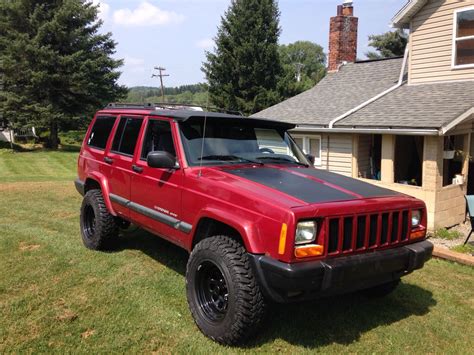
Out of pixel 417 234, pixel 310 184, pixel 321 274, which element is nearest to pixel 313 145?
pixel 417 234

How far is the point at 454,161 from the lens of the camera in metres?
11.0

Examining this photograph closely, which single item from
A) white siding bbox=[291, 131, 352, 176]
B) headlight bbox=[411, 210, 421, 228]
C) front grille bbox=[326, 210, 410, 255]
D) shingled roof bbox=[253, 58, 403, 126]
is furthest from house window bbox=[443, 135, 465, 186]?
front grille bbox=[326, 210, 410, 255]

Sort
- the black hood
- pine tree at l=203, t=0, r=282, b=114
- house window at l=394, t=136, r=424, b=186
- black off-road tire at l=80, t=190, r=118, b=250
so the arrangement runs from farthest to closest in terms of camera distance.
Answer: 1. pine tree at l=203, t=0, r=282, b=114
2. house window at l=394, t=136, r=424, b=186
3. black off-road tire at l=80, t=190, r=118, b=250
4. the black hood

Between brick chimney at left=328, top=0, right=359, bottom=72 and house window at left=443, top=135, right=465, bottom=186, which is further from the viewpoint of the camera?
brick chimney at left=328, top=0, right=359, bottom=72

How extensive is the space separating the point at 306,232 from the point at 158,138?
2.30 meters

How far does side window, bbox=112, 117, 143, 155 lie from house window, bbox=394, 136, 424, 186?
809 cm

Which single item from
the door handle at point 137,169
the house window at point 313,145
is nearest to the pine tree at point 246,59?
the house window at point 313,145

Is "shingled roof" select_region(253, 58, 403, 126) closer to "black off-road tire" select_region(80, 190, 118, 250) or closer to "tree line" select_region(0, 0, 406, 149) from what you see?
"black off-road tire" select_region(80, 190, 118, 250)

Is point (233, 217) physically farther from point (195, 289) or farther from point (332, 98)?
point (332, 98)

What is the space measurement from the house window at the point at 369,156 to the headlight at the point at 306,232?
879 cm

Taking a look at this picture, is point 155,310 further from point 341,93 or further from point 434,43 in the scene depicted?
point 341,93

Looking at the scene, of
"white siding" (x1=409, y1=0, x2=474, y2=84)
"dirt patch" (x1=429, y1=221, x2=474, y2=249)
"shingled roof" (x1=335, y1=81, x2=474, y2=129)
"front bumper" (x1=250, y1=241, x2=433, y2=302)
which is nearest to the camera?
"front bumper" (x1=250, y1=241, x2=433, y2=302)

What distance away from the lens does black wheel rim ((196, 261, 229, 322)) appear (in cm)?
381

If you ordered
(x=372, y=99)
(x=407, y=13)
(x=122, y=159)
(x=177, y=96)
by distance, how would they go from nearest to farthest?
(x=122, y=159) → (x=407, y=13) → (x=372, y=99) → (x=177, y=96)
